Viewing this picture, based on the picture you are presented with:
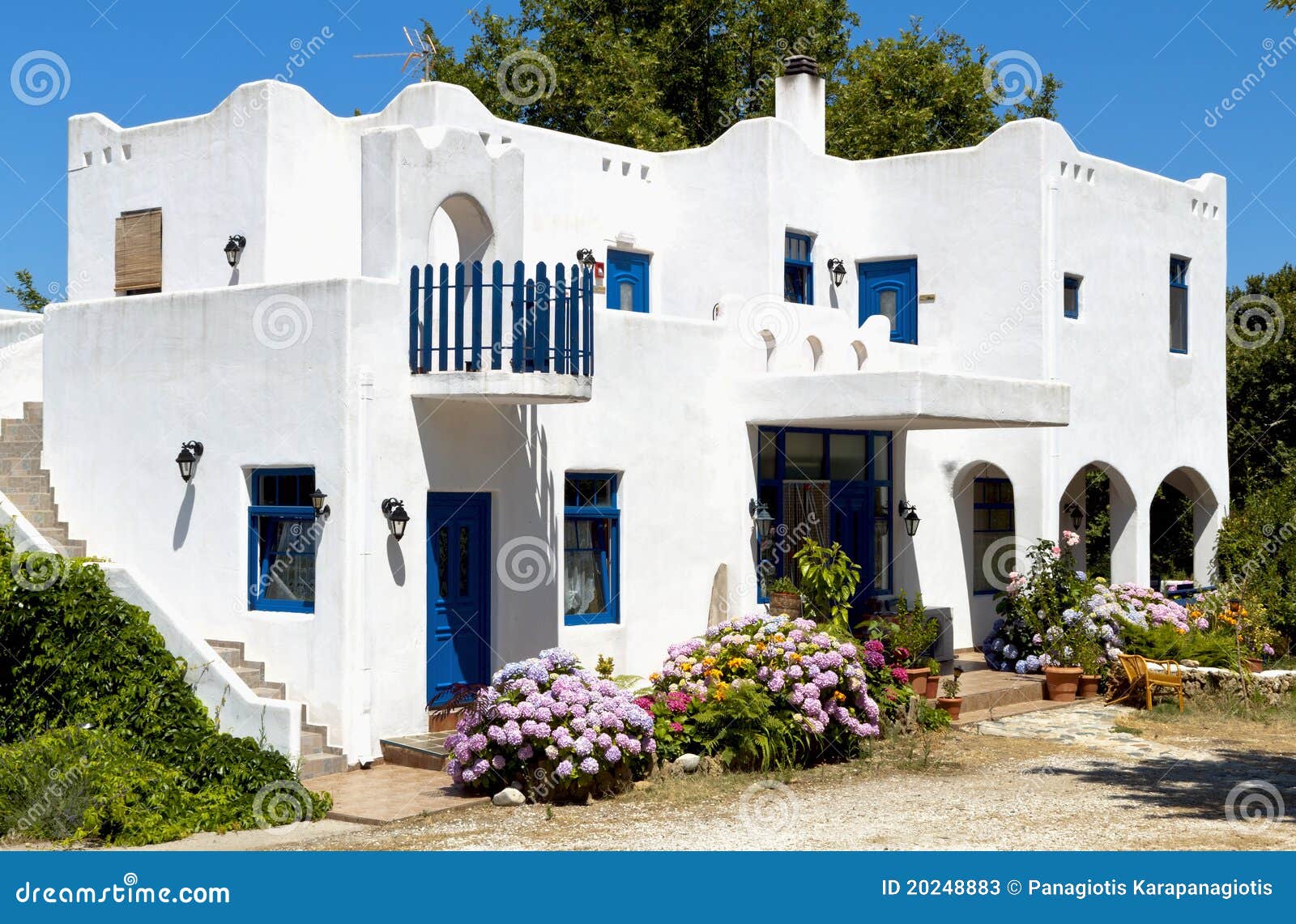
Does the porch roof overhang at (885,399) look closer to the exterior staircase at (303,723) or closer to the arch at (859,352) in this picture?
the arch at (859,352)

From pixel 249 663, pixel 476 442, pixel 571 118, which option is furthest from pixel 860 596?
pixel 571 118

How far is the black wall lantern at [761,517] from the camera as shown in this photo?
17547 millimetres

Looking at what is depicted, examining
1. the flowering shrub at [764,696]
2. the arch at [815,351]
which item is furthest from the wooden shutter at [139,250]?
the flowering shrub at [764,696]

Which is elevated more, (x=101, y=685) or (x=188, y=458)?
(x=188, y=458)

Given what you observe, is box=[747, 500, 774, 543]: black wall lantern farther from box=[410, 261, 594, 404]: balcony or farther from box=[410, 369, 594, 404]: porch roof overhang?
box=[410, 369, 594, 404]: porch roof overhang

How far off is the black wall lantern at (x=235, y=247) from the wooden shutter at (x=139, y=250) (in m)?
1.35

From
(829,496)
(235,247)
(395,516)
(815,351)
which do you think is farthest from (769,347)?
(235,247)

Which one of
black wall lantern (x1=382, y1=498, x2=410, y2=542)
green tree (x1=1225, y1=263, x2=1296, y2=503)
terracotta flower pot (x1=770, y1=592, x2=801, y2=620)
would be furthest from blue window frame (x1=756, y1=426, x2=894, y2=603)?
green tree (x1=1225, y1=263, x2=1296, y2=503)

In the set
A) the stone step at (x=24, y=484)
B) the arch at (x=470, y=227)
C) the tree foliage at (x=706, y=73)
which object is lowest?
the stone step at (x=24, y=484)

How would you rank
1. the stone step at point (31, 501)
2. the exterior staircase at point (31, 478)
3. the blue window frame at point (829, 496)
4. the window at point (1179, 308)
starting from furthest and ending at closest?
the window at point (1179, 308) → the blue window frame at point (829, 496) → the stone step at point (31, 501) → the exterior staircase at point (31, 478)

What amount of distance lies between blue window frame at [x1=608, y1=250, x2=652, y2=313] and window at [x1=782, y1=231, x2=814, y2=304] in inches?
70.5

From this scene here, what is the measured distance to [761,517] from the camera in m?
17.5

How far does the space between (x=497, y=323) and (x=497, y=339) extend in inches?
6.5

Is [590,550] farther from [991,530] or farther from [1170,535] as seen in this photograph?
[1170,535]
